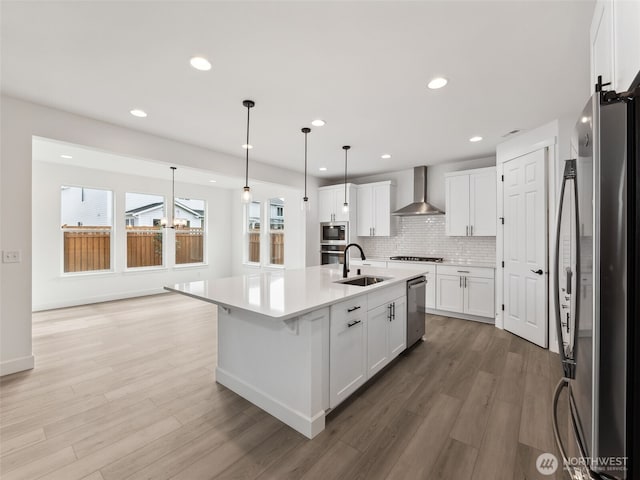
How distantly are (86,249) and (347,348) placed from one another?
6245 millimetres

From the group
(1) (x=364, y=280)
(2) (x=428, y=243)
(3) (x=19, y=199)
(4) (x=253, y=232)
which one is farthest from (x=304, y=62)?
(4) (x=253, y=232)

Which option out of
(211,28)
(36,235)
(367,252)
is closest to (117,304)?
(36,235)

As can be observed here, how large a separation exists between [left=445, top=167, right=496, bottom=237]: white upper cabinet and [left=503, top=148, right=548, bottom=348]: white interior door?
0.42 m

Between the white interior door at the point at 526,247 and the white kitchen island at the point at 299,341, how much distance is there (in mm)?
2083

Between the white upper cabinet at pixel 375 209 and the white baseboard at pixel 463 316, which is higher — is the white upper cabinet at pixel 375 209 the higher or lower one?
the higher one

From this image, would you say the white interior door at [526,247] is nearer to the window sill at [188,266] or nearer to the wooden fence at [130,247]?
the window sill at [188,266]

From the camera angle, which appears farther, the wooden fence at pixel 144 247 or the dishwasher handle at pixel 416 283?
the wooden fence at pixel 144 247

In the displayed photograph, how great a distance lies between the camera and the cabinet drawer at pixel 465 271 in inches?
172

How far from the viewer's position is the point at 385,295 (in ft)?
9.25

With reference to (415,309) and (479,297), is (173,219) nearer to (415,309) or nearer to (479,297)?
(415,309)

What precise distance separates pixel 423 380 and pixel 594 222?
90.3 inches

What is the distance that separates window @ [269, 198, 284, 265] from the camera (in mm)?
7418

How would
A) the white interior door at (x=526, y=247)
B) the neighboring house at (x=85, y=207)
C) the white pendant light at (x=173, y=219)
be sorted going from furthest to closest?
the white pendant light at (x=173, y=219)
the neighboring house at (x=85, y=207)
the white interior door at (x=526, y=247)

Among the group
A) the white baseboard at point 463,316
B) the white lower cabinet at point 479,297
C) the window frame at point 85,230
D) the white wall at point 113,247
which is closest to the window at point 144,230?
the white wall at point 113,247
